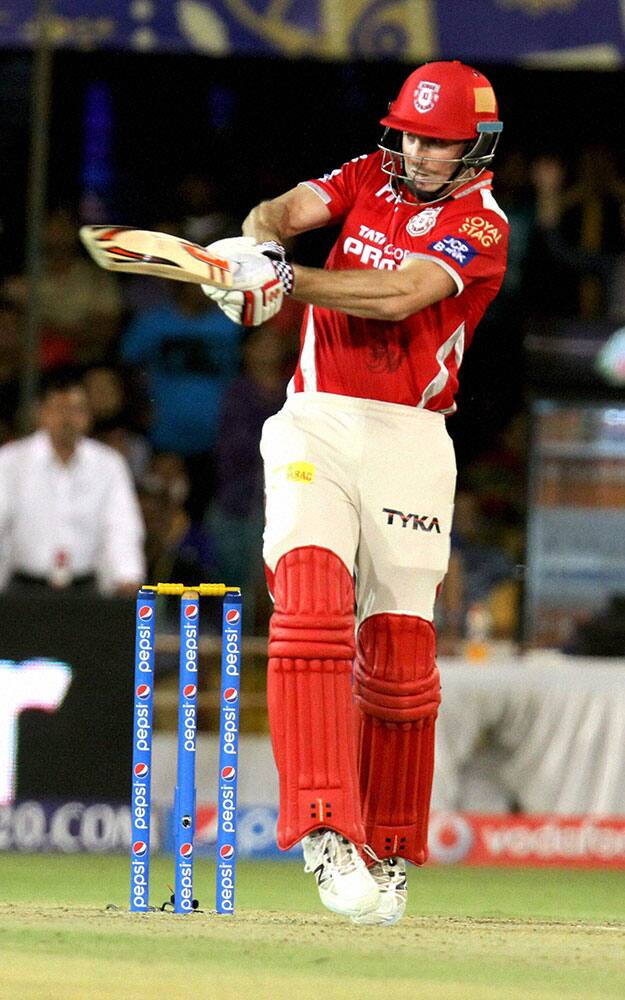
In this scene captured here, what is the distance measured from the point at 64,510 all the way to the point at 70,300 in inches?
93.4

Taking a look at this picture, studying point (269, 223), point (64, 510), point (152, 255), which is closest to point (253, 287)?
point (152, 255)

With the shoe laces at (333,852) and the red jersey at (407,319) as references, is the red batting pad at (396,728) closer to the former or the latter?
the shoe laces at (333,852)

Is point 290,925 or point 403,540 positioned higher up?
point 403,540

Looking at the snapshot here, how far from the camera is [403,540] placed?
441cm

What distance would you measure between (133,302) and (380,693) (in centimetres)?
587

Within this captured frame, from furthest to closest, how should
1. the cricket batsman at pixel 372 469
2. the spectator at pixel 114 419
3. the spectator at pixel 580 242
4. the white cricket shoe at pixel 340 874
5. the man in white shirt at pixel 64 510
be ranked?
the spectator at pixel 580 242, the spectator at pixel 114 419, the man in white shirt at pixel 64 510, the cricket batsman at pixel 372 469, the white cricket shoe at pixel 340 874

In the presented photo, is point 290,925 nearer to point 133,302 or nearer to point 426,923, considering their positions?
point 426,923

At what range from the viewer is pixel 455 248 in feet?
14.1

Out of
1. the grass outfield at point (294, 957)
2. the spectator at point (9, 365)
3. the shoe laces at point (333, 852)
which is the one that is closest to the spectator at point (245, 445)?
the spectator at point (9, 365)

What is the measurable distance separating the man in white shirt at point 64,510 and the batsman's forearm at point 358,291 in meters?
3.81

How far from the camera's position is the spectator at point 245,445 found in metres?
8.92

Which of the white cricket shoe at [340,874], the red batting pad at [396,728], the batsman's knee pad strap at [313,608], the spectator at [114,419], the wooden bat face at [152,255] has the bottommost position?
the white cricket shoe at [340,874]

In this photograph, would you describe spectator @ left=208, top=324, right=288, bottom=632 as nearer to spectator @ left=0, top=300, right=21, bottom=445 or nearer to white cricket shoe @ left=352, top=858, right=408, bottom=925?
spectator @ left=0, top=300, right=21, bottom=445

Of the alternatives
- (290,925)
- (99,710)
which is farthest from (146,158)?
(290,925)
